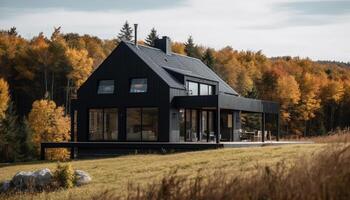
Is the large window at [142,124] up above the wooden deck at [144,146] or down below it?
above

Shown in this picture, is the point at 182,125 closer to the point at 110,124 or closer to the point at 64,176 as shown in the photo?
the point at 110,124

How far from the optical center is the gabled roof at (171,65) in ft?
98.4

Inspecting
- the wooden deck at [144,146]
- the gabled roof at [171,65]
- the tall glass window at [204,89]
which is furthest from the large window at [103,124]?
the tall glass window at [204,89]

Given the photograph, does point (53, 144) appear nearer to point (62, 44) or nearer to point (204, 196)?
point (204, 196)

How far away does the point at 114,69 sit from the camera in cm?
3072

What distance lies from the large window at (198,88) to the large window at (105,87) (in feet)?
13.7

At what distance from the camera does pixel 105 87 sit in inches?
1222

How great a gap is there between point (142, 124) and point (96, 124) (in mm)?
3005

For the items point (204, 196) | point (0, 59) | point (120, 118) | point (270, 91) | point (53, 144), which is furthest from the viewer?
point (270, 91)

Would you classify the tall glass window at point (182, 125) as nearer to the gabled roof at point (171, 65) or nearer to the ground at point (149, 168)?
the gabled roof at point (171, 65)

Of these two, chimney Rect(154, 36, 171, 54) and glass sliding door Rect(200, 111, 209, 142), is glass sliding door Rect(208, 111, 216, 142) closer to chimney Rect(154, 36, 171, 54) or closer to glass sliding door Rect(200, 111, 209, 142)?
glass sliding door Rect(200, 111, 209, 142)

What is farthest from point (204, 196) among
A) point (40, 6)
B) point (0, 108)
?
point (0, 108)

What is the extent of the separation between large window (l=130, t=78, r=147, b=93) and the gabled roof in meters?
0.95

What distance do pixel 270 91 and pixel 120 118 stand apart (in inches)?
1617
